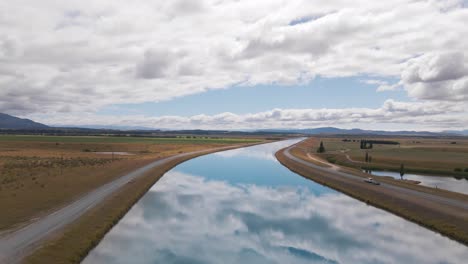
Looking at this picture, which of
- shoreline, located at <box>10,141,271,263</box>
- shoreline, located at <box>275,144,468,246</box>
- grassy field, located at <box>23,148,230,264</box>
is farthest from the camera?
shoreline, located at <box>275,144,468,246</box>

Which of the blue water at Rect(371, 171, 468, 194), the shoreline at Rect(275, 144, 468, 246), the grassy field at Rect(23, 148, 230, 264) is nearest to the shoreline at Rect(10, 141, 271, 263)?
the grassy field at Rect(23, 148, 230, 264)

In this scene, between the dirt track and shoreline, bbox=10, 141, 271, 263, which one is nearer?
shoreline, bbox=10, 141, 271, 263

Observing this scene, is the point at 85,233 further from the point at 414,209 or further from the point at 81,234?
the point at 414,209

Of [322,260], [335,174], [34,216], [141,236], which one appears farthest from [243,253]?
[335,174]

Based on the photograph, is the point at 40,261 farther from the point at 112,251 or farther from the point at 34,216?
the point at 34,216

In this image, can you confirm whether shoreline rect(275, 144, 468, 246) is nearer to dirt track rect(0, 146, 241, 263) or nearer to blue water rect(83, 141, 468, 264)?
blue water rect(83, 141, 468, 264)

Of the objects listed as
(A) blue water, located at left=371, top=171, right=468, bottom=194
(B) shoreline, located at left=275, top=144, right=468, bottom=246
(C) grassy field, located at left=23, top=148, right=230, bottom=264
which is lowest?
(A) blue water, located at left=371, top=171, right=468, bottom=194

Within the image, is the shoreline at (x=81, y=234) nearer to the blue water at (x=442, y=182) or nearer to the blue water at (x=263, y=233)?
the blue water at (x=263, y=233)
